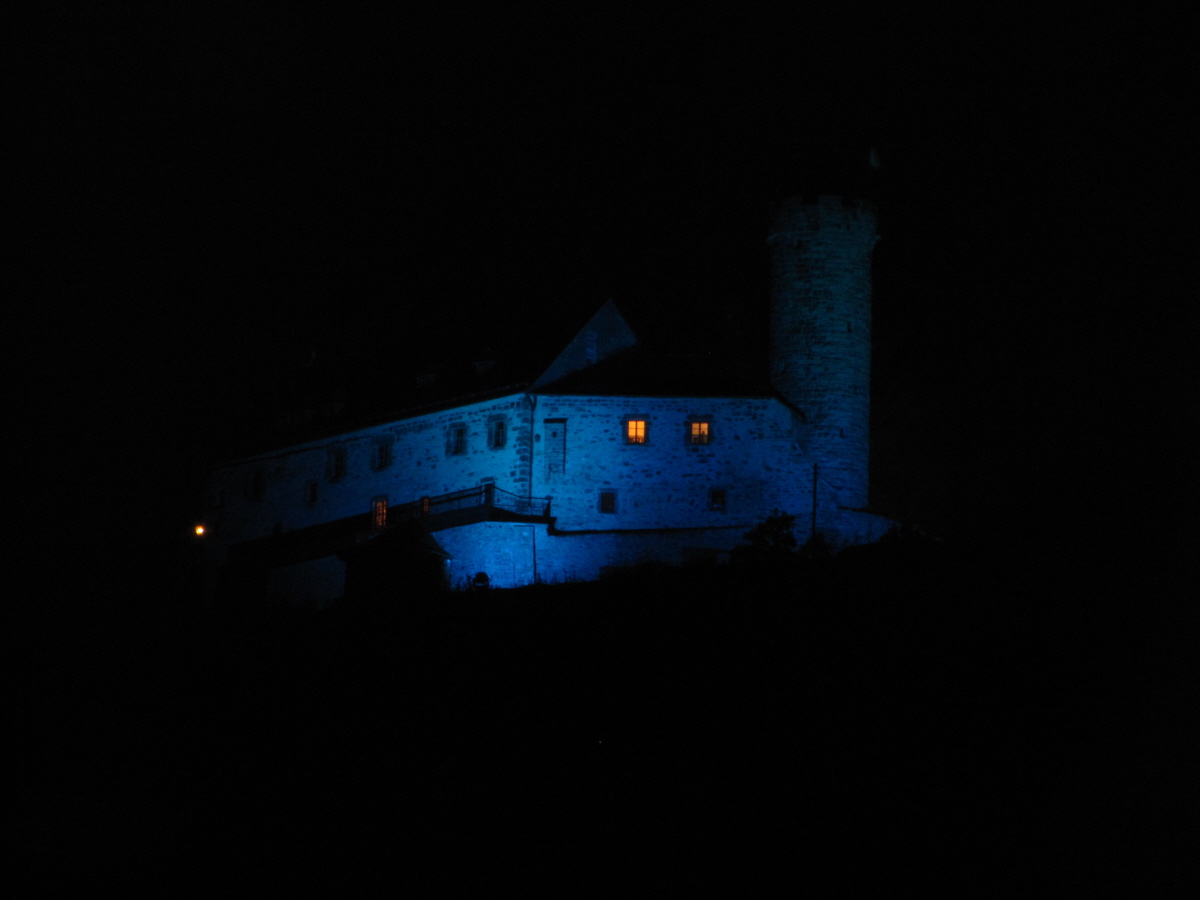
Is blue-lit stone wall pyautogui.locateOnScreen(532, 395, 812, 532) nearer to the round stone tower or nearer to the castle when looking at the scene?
the castle

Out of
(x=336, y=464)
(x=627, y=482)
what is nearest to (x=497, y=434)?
(x=627, y=482)

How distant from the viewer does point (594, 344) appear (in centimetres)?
5359

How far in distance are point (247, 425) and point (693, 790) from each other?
3596 cm

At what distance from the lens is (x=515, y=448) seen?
169 ft

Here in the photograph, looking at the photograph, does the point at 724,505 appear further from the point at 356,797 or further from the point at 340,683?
the point at 356,797

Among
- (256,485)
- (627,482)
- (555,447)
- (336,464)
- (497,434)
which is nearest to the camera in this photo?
(627,482)

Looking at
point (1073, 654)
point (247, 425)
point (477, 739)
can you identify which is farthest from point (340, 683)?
point (247, 425)

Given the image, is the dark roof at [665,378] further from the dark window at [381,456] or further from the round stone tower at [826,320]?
the dark window at [381,456]

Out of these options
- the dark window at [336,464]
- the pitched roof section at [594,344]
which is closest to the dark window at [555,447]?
the pitched roof section at [594,344]

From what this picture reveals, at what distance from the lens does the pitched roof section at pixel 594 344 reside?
52500 millimetres

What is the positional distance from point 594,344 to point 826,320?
7.23 metres

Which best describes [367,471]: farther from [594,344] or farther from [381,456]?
[594,344]

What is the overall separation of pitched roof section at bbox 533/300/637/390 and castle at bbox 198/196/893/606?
45 mm

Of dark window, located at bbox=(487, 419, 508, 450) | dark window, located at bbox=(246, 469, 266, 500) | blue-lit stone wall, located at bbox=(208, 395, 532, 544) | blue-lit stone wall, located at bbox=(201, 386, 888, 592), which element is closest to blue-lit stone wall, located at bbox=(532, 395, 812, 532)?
blue-lit stone wall, located at bbox=(201, 386, 888, 592)
